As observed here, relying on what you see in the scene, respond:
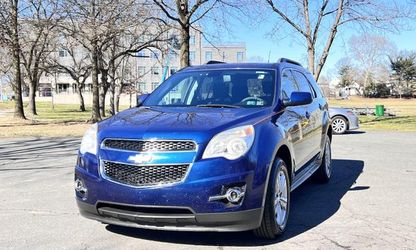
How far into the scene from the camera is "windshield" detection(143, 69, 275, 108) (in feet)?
17.4

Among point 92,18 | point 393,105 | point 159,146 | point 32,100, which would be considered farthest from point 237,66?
point 393,105

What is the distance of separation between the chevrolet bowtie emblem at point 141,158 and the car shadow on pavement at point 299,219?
99cm

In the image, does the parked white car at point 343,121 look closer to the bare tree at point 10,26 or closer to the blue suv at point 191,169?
the blue suv at point 191,169

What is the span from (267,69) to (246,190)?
6.94ft

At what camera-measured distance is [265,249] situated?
432 cm

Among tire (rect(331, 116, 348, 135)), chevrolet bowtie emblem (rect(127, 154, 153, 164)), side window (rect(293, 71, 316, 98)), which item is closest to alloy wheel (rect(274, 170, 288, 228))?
chevrolet bowtie emblem (rect(127, 154, 153, 164))

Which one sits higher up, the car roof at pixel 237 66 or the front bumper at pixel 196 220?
the car roof at pixel 237 66

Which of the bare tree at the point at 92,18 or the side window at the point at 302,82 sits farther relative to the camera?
the bare tree at the point at 92,18

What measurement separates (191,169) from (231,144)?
43cm

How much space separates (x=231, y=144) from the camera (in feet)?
13.5

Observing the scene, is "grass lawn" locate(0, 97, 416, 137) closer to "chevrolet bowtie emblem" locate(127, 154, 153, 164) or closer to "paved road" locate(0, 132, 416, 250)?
"paved road" locate(0, 132, 416, 250)

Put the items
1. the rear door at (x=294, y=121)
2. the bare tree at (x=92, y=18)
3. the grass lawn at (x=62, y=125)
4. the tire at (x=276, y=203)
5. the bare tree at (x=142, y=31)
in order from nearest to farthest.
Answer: the tire at (x=276, y=203)
the rear door at (x=294, y=121)
the grass lawn at (x=62, y=125)
the bare tree at (x=142, y=31)
the bare tree at (x=92, y=18)

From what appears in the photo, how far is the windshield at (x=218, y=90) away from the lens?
530cm

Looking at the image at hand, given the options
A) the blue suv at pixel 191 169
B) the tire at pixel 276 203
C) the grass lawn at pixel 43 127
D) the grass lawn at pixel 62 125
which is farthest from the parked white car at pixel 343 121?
the tire at pixel 276 203
